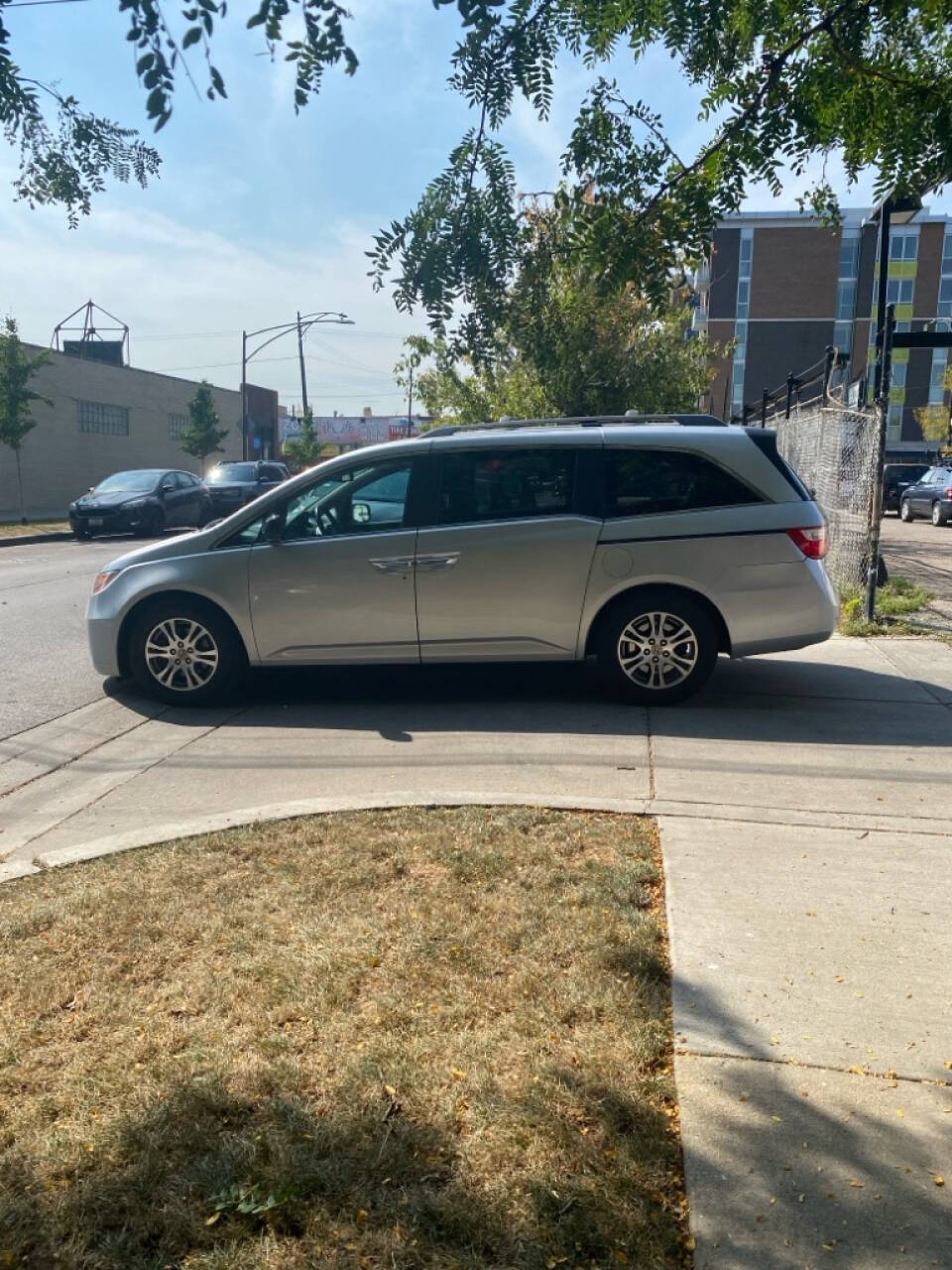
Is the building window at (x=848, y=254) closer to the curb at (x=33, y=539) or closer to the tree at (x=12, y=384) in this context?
the tree at (x=12, y=384)

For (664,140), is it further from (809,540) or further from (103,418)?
(103,418)

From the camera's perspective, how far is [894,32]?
6.57 meters

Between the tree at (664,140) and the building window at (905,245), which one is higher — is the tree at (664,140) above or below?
below

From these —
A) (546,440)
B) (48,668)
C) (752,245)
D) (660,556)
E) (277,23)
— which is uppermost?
(752,245)

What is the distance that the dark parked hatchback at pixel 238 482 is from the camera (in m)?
27.9

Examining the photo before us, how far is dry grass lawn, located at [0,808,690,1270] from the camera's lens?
227cm

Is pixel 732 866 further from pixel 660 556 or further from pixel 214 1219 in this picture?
pixel 660 556

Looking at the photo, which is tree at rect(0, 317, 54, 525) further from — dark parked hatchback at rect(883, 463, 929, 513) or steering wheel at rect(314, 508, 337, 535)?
dark parked hatchback at rect(883, 463, 929, 513)

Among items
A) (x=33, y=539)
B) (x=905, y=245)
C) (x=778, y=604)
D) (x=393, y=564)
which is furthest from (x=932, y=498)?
(x=905, y=245)

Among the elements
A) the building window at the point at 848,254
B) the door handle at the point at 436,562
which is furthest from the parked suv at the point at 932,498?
the building window at the point at 848,254

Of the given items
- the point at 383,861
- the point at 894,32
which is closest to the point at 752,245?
the point at 894,32

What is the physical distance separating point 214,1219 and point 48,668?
7005 mm

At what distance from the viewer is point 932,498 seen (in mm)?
30938

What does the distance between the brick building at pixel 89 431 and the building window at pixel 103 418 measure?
4cm
